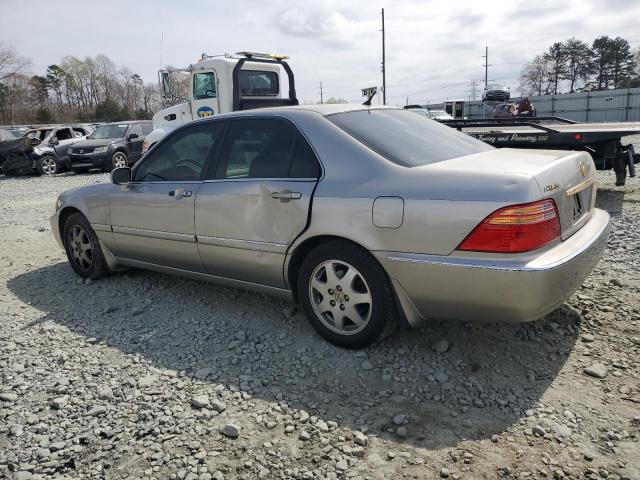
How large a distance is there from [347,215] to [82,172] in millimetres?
17749

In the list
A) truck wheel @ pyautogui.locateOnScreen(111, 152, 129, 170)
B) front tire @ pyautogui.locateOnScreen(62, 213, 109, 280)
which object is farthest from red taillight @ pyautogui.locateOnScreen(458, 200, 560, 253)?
truck wheel @ pyautogui.locateOnScreen(111, 152, 129, 170)

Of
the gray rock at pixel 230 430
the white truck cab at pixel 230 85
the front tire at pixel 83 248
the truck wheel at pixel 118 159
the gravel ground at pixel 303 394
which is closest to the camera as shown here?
the gravel ground at pixel 303 394

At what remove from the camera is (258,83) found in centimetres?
1220

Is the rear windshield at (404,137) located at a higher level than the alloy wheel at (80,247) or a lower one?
higher

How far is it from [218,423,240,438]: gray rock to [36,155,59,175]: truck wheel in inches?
702

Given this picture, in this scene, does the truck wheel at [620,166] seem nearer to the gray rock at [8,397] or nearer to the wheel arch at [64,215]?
the wheel arch at [64,215]

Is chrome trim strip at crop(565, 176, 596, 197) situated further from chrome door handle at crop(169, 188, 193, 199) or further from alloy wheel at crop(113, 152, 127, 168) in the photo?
alloy wheel at crop(113, 152, 127, 168)

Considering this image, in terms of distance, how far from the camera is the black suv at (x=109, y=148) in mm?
17094

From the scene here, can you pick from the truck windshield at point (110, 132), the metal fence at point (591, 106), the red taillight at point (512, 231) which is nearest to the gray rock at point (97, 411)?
the red taillight at point (512, 231)

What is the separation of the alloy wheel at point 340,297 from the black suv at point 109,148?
1532 centimetres

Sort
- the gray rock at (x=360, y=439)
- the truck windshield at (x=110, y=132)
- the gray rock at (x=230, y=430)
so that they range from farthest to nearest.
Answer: the truck windshield at (x=110, y=132), the gray rock at (x=230, y=430), the gray rock at (x=360, y=439)

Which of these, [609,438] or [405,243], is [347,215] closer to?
[405,243]

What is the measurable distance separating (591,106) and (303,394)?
1429 inches

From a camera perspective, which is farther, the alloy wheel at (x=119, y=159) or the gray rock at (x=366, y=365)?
the alloy wheel at (x=119, y=159)
